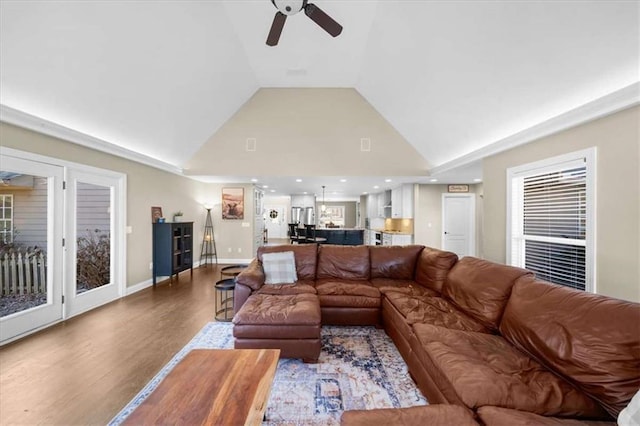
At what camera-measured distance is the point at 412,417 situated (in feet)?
3.88

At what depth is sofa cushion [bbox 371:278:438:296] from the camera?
3098 millimetres

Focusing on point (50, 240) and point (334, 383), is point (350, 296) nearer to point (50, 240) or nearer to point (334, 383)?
point (334, 383)

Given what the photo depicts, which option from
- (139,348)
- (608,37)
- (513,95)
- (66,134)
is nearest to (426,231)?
(513,95)

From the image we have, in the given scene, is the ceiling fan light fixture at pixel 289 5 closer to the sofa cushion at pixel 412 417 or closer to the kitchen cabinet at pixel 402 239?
the sofa cushion at pixel 412 417

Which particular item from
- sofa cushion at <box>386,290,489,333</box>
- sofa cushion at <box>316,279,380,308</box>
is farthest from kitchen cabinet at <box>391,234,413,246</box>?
sofa cushion at <box>386,290,489,333</box>

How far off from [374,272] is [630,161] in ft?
9.21

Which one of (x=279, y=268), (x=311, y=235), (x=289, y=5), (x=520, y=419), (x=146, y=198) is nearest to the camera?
(x=520, y=419)

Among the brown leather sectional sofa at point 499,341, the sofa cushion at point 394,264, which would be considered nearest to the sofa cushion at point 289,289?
the brown leather sectional sofa at point 499,341

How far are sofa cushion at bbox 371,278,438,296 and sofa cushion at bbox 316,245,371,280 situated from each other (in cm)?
24

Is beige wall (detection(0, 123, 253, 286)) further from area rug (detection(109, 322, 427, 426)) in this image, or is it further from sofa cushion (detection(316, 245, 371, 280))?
sofa cushion (detection(316, 245, 371, 280))

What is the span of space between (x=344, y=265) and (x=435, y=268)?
4.05ft

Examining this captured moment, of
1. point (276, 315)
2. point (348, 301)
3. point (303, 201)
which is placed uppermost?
point (303, 201)

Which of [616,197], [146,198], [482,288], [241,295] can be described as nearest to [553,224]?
[616,197]

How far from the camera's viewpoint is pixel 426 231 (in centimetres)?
716
